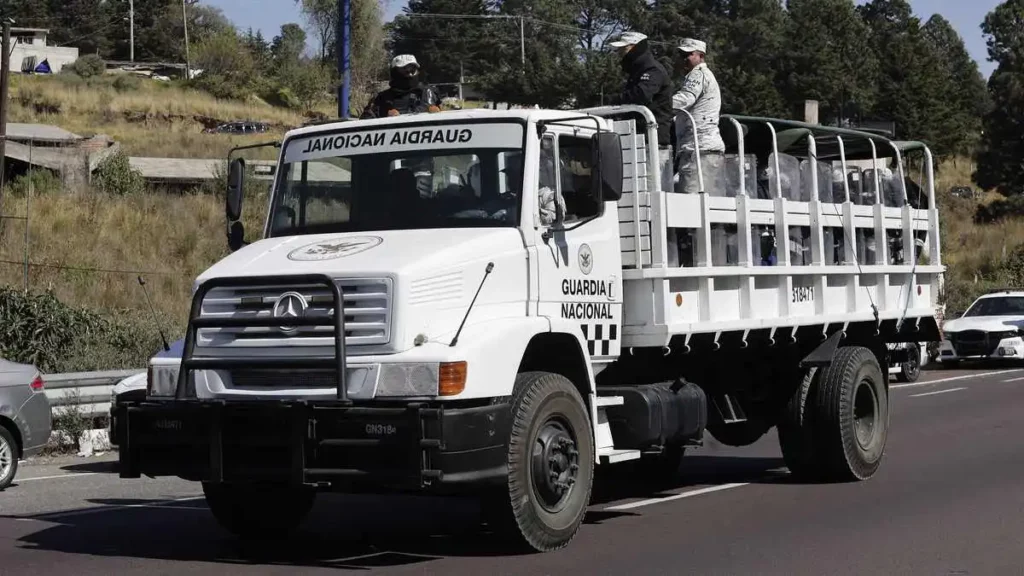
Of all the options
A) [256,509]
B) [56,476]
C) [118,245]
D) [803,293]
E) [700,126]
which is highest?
[118,245]

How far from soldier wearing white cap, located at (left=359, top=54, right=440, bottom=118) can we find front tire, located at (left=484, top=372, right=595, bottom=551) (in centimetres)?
281

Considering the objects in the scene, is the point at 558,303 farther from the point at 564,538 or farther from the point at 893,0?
the point at 893,0

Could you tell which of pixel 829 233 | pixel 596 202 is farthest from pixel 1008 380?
pixel 596 202

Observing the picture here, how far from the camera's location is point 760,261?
37.9 feet

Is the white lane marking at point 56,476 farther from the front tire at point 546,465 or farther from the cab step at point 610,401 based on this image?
the front tire at point 546,465

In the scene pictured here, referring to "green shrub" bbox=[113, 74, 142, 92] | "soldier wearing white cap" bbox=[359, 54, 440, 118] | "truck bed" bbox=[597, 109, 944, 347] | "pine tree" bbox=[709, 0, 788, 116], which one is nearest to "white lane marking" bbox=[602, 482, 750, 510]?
"truck bed" bbox=[597, 109, 944, 347]

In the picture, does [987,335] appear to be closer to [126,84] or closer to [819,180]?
[819,180]

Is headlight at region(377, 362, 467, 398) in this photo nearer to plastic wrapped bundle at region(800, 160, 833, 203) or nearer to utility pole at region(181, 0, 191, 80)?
plastic wrapped bundle at region(800, 160, 833, 203)

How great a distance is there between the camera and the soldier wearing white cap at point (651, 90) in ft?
35.3

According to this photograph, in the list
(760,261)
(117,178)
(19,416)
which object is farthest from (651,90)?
(117,178)

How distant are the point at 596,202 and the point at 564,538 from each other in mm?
2161

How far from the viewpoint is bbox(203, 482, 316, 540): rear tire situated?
31.4 ft

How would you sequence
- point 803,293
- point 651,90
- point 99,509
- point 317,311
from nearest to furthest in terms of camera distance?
point 317,311 < point 651,90 < point 99,509 < point 803,293

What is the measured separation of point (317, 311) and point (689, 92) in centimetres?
424
